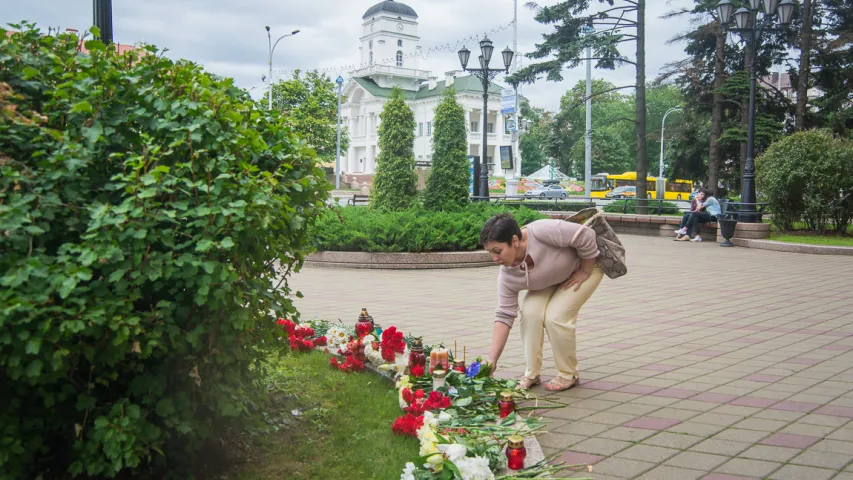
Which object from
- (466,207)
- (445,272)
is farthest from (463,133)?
(445,272)

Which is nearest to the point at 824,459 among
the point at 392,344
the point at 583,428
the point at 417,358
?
the point at 583,428

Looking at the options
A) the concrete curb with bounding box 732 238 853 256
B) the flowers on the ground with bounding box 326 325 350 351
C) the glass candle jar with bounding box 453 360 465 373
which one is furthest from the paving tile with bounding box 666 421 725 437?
the concrete curb with bounding box 732 238 853 256

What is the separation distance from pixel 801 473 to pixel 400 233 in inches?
368

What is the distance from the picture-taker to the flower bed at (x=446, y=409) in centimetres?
321

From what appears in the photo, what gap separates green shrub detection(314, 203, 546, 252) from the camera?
12.5 metres

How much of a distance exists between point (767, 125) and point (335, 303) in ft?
74.0

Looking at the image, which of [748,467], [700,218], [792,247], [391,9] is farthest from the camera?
[391,9]

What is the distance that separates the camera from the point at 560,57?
27234 millimetres

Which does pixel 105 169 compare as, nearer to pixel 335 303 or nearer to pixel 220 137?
pixel 220 137

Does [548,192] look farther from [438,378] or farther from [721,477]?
[721,477]

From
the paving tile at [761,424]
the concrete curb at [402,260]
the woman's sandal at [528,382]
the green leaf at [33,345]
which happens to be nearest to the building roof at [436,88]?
the concrete curb at [402,260]

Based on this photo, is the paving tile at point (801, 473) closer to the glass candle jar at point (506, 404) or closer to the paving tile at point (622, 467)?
the paving tile at point (622, 467)

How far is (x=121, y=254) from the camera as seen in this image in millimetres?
2619

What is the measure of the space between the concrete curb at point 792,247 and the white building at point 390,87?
223ft
